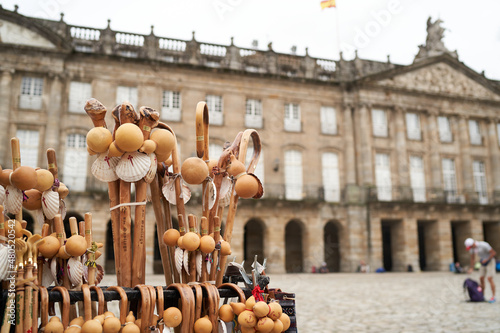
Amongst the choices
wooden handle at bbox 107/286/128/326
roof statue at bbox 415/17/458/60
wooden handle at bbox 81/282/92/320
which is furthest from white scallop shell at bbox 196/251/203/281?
roof statue at bbox 415/17/458/60

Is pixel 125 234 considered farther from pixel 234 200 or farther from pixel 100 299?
pixel 234 200

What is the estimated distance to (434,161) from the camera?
85.1ft

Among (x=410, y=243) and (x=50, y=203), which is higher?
(x=50, y=203)

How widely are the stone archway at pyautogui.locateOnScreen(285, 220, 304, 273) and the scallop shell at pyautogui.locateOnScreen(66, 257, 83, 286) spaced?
2366cm

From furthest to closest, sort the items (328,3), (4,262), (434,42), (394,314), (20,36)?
(434,42) < (328,3) < (20,36) < (394,314) < (4,262)

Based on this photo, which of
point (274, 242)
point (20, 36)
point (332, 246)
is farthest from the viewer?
point (332, 246)

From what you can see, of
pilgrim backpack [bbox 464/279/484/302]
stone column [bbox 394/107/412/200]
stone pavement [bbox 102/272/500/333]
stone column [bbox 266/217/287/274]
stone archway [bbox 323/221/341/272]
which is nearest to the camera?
stone pavement [bbox 102/272/500/333]

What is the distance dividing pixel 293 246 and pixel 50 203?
24.4m

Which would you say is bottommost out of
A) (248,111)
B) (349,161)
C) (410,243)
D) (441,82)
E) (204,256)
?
(410,243)

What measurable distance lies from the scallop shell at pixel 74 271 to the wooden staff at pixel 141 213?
0.89 ft

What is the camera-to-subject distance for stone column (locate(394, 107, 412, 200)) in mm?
24797

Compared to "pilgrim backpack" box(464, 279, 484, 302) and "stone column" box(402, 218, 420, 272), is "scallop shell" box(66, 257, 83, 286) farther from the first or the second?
"stone column" box(402, 218, 420, 272)

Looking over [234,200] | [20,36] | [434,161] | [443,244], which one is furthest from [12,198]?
[434,161]

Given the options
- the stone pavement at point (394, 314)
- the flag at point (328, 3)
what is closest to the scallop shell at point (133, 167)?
the stone pavement at point (394, 314)
